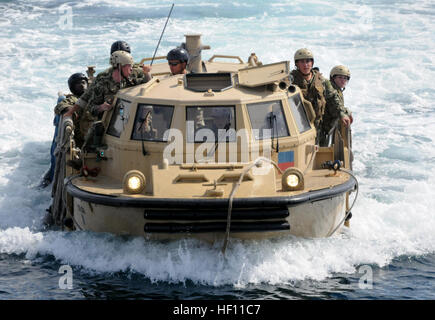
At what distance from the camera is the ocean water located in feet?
31.0

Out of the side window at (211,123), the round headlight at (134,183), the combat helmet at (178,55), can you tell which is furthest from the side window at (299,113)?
the round headlight at (134,183)

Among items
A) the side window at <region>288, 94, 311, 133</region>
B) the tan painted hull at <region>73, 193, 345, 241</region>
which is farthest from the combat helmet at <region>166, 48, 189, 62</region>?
the tan painted hull at <region>73, 193, 345, 241</region>

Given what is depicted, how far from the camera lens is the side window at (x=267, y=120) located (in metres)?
10.3

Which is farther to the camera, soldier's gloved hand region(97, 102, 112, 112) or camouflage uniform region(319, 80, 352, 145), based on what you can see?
camouflage uniform region(319, 80, 352, 145)

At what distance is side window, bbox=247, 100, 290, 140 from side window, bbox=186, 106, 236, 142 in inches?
10.7

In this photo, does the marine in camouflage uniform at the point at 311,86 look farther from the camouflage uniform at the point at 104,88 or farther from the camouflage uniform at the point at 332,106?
the camouflage uniform at the point at 104,88

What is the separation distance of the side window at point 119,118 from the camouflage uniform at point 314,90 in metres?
2.43

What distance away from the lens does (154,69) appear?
43.5 feet

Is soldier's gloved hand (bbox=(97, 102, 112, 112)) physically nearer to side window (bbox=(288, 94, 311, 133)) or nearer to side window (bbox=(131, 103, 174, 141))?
side window (bbox=(131, 103, 174, 141))

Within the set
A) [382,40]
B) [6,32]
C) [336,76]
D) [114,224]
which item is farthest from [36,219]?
[382,40]

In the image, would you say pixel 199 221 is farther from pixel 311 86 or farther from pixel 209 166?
pixel 311 86

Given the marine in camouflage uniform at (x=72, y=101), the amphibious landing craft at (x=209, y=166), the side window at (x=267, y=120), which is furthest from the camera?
the marine in camouflage uniform at (x=72, y=101)

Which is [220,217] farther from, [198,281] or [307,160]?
[307,160]

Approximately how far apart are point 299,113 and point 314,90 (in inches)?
34.1
